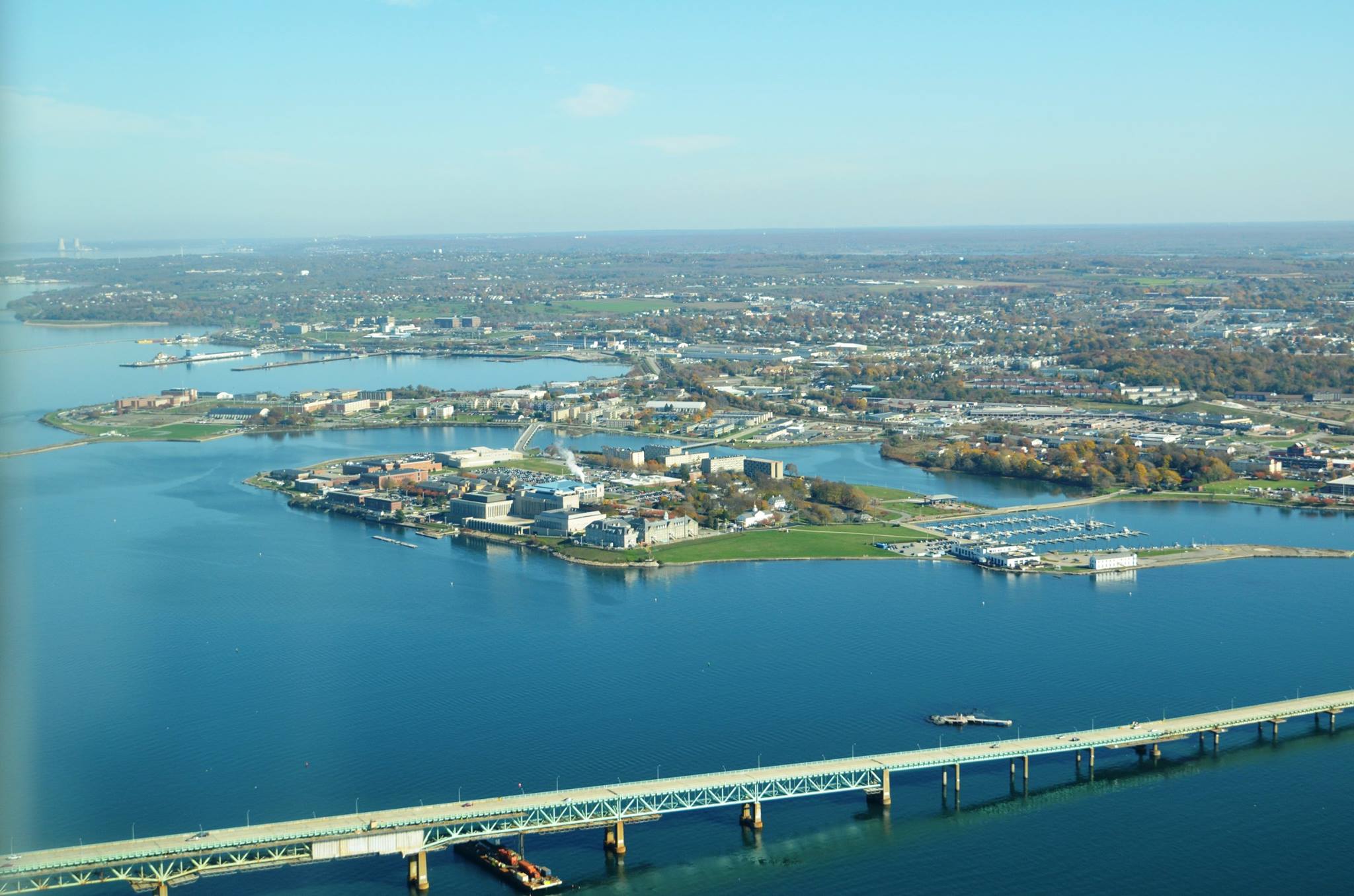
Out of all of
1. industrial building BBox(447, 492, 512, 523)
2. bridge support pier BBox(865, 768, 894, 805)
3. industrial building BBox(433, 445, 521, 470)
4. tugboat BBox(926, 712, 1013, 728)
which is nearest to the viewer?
bridge support pier BBox(865, 768, 894, 805)

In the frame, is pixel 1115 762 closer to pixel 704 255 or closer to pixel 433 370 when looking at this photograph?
pixel 433 370

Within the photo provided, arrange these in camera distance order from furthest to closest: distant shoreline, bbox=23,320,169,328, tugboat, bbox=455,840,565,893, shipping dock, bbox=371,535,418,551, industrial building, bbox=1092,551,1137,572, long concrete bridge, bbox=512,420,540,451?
distant shoreline, bbox=23,320,169,328 → long concrete bridge, bbox=512,420,540,451 → shipping dock, bbox=371,535,418,551 → industrial building, bbox=1092,551,1137,572 → tugboat, bbox=455,840,565,893

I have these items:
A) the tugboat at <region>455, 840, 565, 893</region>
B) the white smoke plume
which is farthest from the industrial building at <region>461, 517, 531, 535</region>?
the tugboat at <region>455, 840, 565, 893</region>

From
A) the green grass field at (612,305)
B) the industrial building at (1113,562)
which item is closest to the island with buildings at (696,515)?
the industrial building at (1113,562)

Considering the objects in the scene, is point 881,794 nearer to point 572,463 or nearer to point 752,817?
point 752,817

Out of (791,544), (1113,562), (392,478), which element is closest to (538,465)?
(392,478)

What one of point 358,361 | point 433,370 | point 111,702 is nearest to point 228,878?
point 111,702

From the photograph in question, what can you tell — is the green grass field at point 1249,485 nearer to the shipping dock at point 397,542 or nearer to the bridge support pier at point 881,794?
the shipping dock at point 397,542

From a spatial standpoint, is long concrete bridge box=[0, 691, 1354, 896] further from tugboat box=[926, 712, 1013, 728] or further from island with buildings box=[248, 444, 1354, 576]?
island with buildings box=[248, 444, 1354, 576]
